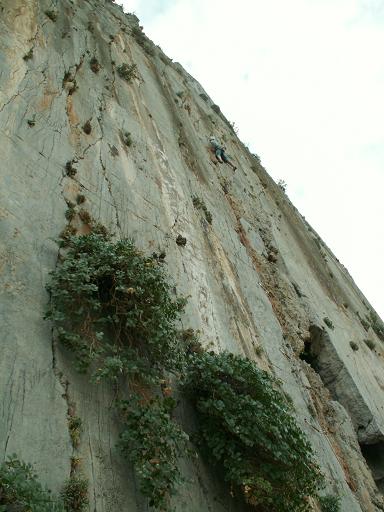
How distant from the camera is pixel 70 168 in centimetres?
748

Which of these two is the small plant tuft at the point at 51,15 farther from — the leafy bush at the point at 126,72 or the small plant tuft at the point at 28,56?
the small plant tuft at the point at 28,56

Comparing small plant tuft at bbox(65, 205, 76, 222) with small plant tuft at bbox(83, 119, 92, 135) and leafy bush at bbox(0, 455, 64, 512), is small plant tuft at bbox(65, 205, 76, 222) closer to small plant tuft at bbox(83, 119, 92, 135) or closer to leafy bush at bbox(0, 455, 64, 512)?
small plant tuft at bbox(83, 119, 92, 135)

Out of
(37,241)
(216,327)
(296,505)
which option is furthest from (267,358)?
(37,241)

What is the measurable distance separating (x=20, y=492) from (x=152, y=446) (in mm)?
1453

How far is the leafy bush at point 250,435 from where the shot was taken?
537 centimetres

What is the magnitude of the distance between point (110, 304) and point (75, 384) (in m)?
1.00

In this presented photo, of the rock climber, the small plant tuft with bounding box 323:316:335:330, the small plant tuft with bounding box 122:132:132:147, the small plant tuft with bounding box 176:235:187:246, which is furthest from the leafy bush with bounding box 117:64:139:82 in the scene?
the small plant tuft with bounding box 323:316:335:330

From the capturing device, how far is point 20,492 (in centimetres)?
350

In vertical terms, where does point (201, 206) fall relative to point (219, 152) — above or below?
below

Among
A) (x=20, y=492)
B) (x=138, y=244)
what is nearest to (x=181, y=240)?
(x=138, y=244)

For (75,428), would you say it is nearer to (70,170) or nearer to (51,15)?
(70,170)

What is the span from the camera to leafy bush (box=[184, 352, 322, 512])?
5.37 meters

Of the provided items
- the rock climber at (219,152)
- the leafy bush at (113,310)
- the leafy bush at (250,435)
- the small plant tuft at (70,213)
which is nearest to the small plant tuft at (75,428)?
the leafy bush at (113,310)

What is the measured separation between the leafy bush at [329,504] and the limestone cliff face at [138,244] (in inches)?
21.0
